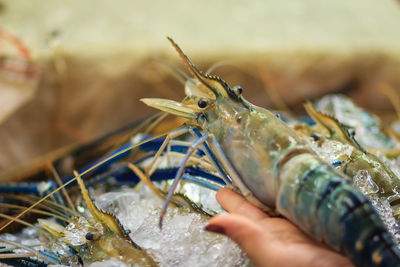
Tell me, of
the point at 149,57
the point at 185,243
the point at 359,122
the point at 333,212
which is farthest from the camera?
the point at 149,57

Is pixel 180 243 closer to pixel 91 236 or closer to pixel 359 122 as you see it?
pixel 91 236

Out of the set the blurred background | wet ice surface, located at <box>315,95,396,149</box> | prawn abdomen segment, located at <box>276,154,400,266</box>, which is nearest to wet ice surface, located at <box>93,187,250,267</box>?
prawn abdomen segment, located at <box>276,154,400,266</box>

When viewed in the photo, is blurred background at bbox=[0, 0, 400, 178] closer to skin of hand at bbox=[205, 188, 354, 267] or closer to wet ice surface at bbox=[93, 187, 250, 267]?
wet ice surface at bbox=[93, 187, 250, 267]

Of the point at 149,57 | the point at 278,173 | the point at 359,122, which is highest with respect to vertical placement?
the point at 149,57

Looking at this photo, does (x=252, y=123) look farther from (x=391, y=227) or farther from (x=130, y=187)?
(x=130, y=187)

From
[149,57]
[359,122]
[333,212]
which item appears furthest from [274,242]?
[149,57]

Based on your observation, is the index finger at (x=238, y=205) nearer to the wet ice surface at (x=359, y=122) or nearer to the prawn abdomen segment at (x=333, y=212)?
the prawn abdomen segment at (x=333, y=212)

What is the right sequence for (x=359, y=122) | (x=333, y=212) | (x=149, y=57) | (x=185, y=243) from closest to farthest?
(x=333, y=212) < (x=185, y=243) < (x=359, y=122) < (x=149, y=57)
